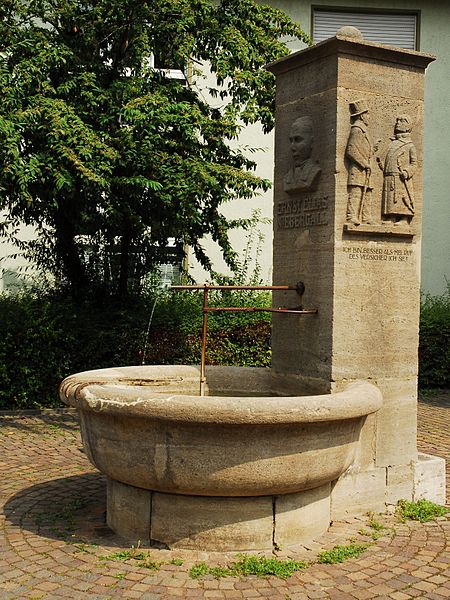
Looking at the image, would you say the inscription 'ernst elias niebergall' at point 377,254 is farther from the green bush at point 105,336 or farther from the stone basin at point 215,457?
the green bush at point 105,336

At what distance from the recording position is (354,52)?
5.04 m

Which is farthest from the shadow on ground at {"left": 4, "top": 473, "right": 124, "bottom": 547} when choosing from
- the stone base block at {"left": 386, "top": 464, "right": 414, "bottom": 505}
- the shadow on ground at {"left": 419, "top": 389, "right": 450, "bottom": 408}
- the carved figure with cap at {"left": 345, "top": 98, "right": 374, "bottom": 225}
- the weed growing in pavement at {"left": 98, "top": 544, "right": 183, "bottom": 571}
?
the shadow on ground at {"left": 419, "top": 389, "right": 450, "bottom": 408}

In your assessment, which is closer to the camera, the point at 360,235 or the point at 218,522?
the point at 218,522

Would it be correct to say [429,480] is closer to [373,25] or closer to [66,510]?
[66,510]

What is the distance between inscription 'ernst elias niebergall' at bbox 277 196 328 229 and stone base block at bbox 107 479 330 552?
6.17ft

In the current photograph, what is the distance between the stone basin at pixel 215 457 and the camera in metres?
4.15

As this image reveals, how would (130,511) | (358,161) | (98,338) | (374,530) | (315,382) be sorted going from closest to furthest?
1. (130,511)
2. (374,530)
3. (358,161)
4. (315,382)
5. (98,338)

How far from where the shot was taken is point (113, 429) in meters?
4.45

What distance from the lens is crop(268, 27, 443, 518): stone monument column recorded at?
5020mm

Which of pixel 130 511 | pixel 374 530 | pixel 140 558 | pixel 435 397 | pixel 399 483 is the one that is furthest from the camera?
pixel 435 397

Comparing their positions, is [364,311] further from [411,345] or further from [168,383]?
[168,383]

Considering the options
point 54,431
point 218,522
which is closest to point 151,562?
point 218,522

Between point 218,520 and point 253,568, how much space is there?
0.37 metres

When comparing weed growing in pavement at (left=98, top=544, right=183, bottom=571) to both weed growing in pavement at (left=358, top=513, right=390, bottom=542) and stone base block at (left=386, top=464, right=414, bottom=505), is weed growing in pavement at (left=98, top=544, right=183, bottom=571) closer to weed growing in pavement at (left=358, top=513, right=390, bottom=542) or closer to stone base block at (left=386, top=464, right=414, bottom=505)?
weed growing in pavement at (left=358, top=513, right=390, bottom=542)
